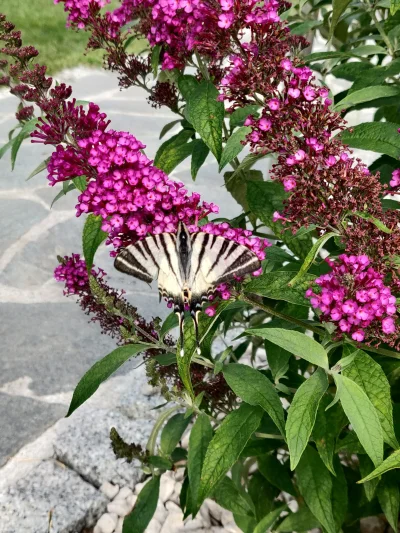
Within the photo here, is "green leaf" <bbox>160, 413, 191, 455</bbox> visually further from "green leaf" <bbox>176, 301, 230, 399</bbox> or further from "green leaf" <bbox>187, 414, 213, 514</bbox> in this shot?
"green leaf" <bbox>176, 301, 230, 399</bbox>

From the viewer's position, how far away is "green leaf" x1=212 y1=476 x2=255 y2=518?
6.19 feet

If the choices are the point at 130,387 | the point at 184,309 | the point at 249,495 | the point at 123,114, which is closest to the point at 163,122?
the point at 123,114

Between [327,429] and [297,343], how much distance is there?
37cm

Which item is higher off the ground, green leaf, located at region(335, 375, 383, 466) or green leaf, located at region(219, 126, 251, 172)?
green leaf, located at region(219, 126, 251, 172)

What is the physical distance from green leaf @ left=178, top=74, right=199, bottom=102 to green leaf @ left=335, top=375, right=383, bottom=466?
0.85 m

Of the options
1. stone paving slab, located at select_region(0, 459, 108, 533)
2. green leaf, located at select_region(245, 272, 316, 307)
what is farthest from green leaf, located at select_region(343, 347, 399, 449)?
stone paving slab, located at select_region(0, 459, 108, 533)

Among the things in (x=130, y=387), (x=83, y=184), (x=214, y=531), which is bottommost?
(x=214, y=531)

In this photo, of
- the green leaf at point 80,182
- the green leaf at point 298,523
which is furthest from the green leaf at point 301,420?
the green leaf at point 298,523

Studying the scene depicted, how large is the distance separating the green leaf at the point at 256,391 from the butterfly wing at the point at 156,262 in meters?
0.23

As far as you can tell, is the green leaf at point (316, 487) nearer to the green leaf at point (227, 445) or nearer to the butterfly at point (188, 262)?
the green leaf at point (227, 445)

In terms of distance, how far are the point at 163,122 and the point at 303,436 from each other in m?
4.77

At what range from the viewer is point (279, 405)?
1.42 meters

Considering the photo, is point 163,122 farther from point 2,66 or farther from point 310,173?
point 310,173

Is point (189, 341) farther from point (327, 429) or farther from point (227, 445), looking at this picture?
point (327, 429)
